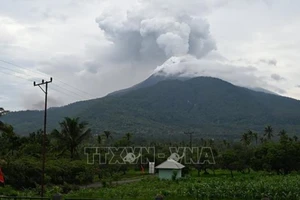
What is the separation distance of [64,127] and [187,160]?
22.2 m

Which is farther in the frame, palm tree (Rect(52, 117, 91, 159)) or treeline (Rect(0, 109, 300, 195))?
palm tree (Rect(52, 117, 91, 159))

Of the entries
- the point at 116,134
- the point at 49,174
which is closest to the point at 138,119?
the point at 116,134

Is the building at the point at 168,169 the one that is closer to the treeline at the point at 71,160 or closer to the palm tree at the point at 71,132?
the treeline at the point at 71,160

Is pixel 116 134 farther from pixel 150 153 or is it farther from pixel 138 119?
pixel 150 153

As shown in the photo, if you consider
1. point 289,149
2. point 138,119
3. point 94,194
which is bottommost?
point 94,194

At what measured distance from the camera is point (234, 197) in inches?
1096

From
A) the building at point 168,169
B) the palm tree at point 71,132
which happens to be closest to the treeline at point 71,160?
the palm tree at point 71,132

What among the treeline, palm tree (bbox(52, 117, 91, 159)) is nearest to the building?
the treeline

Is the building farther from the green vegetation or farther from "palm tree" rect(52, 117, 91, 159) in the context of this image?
"palm tree" rect(52, 117, 91, 159)

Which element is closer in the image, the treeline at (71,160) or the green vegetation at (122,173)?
the green vegetation at (122,173)

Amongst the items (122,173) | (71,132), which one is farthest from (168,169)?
(71,132)

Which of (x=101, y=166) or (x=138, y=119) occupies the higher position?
(x=138, y=119)

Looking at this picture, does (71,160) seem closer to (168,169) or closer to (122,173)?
(168,169)

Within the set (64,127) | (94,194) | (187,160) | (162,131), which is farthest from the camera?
(162,131)
